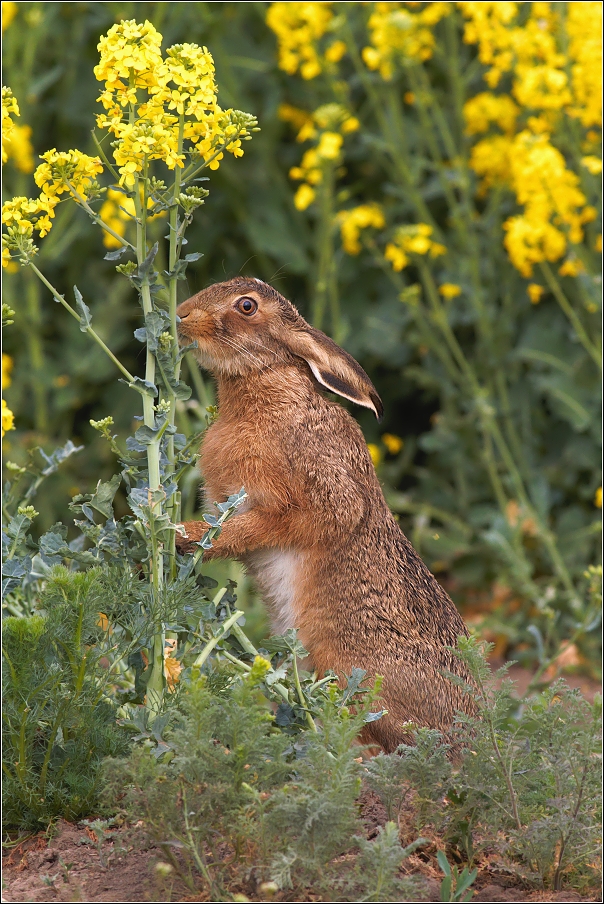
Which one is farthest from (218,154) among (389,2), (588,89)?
(389,2)

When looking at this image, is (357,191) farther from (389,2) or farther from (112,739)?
(112,739)

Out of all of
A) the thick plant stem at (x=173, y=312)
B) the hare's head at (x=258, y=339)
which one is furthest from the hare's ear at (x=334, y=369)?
the thick plant stem at (x=173, y=312)

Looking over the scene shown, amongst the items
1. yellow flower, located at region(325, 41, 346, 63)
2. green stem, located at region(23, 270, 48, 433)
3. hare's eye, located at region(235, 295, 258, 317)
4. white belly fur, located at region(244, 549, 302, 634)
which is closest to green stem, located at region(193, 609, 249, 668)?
white belly fur, located at region(244, 549, 302, 634)

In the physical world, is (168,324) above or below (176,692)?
above

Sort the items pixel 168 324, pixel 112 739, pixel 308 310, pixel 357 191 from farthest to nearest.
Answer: pixel 357 191 < pixel 308 310 < pixel 168 324 < pixel 112 739

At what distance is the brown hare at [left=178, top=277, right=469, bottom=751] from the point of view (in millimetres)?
3988

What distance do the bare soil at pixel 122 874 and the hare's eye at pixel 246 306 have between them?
1986mm

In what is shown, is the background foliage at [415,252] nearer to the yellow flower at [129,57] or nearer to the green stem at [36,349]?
the green stem at [36,349]

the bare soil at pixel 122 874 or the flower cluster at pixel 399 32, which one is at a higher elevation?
the flower cluster at pixel 399 32

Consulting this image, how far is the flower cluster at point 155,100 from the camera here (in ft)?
10.7

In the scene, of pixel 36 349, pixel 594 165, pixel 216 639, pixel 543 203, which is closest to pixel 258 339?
pixel 216 639

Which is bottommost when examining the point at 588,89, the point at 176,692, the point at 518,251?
the point at 176,692

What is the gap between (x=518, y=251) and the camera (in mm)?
6492

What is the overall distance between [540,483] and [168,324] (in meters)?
4.16
